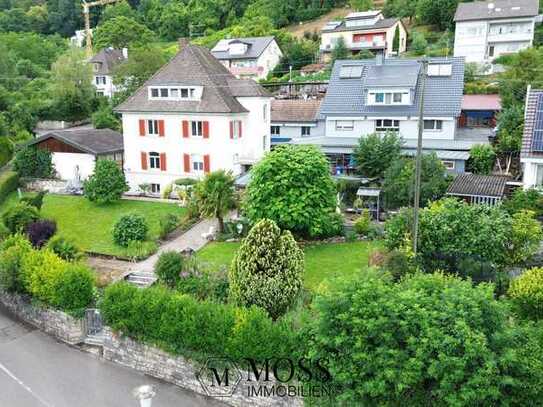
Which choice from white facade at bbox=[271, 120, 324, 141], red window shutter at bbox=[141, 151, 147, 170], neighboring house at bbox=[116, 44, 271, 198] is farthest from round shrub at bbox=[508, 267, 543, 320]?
white facade at bbox=[271, 120, 324, 141]

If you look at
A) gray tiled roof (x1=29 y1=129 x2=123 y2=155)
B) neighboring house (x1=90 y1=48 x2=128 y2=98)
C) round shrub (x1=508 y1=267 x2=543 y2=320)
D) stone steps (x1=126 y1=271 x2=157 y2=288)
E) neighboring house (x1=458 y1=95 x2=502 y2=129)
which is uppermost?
neighboring house (x1=90 y1=48 x2=128 y2=98)

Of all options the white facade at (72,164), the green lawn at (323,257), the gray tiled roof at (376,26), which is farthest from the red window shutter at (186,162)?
the gray tiled roof at (376,26)

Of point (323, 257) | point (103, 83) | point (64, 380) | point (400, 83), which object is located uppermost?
point (103, 83)

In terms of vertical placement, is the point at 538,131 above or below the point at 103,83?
below

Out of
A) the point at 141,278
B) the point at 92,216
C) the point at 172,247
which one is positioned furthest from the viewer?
the point at 92,216

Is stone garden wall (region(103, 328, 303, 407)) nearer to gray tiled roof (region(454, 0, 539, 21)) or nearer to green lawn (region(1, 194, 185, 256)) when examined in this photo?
green lawn (region(1, 194, 185, 256))

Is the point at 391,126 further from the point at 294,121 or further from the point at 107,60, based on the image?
the point at 107,60

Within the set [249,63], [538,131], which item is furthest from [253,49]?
[538,131]
